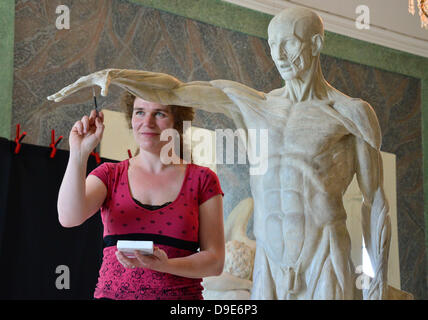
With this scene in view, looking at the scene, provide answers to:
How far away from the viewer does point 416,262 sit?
8172 mm

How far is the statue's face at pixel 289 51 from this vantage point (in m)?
2.71

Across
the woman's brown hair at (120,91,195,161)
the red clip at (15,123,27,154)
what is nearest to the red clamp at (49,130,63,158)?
the red clip at (15,123,27,154)

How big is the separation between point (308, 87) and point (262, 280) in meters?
0.80

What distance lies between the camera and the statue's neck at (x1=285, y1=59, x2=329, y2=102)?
280cm

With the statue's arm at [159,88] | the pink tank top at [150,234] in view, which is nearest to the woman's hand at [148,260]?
the pink tank top at [150,234]

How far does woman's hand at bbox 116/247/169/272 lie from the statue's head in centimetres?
109

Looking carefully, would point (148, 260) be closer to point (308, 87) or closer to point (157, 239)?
point (157, 239)

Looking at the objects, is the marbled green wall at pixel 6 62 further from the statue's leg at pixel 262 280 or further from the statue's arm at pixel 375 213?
the statue's arm at pixel 375 213

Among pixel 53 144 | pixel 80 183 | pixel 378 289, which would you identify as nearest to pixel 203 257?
pixel 80 183

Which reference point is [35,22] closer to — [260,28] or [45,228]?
[45,228]

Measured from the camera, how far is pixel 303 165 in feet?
8.99

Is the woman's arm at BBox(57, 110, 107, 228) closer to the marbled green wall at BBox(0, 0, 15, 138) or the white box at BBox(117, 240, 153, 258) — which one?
the white box at BBox(117, 240, 153, 258)
